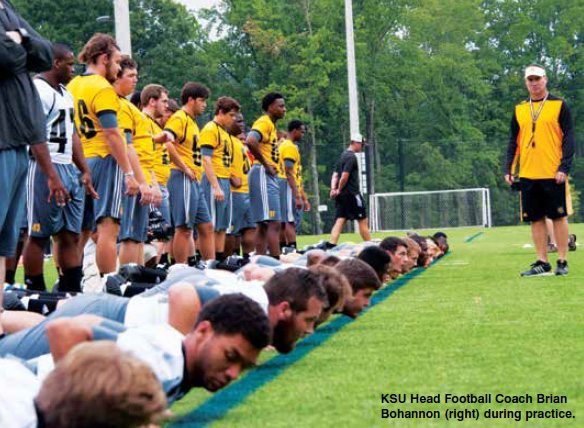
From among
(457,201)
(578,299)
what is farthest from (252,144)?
(457,201)

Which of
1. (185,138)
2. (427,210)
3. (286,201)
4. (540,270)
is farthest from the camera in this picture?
(427,210)

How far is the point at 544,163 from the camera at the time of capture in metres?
9.86

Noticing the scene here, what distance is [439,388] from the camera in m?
4.28

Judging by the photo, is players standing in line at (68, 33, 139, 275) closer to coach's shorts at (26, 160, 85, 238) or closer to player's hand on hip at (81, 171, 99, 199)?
player's hand on hip at (81, 171, 99, 199)

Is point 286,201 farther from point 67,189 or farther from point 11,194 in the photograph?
point 11,194

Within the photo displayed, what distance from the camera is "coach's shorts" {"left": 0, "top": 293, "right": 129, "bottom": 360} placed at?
3.88 m

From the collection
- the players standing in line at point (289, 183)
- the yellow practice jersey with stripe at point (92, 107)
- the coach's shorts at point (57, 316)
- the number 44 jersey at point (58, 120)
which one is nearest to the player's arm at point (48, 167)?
the coach's shorts at point (57, 316)

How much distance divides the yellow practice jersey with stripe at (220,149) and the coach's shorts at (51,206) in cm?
369

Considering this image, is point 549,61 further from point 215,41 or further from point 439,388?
point 439,388

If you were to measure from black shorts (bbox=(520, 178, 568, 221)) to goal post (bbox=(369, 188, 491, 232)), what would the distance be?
27027 mm

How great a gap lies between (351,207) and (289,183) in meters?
2.57

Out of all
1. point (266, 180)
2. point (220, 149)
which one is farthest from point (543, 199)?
point (220, 149)

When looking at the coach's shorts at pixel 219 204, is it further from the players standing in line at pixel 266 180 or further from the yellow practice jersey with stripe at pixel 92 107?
the yellow practice jersey with stripe at pixel 92 107

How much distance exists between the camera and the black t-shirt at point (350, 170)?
50.5ft
